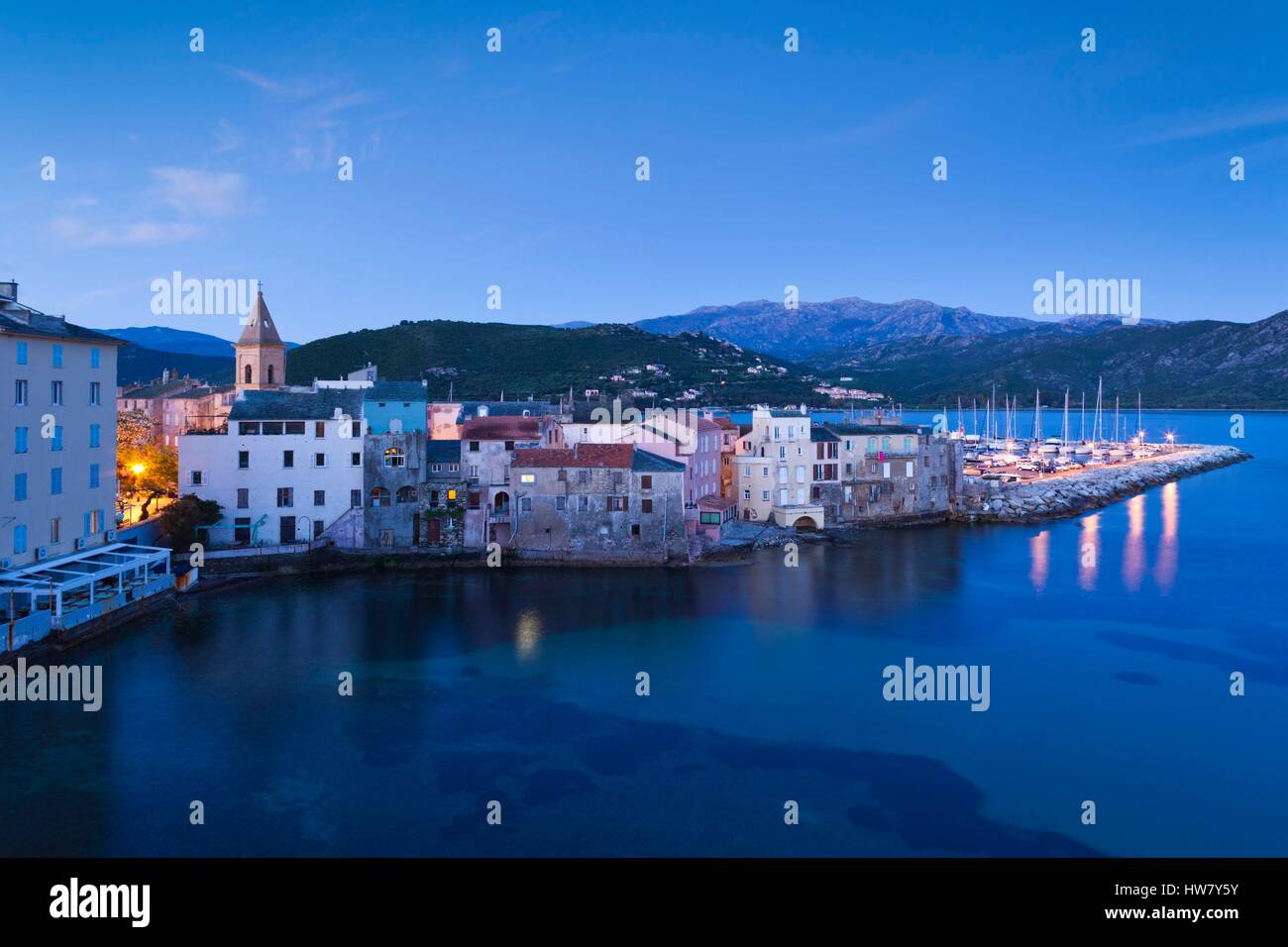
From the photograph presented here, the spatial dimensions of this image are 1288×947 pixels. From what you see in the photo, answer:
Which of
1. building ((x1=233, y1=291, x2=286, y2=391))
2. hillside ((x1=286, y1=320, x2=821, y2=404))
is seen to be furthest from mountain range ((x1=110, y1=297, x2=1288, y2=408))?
building ((x1=233, y1=291, x2=286, y2=391))

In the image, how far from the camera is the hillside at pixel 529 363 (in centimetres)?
9125

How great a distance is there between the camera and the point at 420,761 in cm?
1834

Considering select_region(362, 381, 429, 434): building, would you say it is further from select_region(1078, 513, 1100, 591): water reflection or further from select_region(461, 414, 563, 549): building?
select_region(1078, 513, 1100, 591): water reflection

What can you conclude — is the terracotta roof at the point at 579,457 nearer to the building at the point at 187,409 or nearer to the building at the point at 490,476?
the building at the point at 490,476

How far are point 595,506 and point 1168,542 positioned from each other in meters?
31.4

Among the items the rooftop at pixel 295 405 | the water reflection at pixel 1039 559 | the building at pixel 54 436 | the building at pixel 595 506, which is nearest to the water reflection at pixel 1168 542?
the water reflection at pixel 1039 559

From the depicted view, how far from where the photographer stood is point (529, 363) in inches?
3994

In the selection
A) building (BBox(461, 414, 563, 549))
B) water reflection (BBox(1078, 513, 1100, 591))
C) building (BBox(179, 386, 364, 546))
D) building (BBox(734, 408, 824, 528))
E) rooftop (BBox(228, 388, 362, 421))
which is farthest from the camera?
building (BBox(734, 408, 824, 528))

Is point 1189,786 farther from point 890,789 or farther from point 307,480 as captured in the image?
point 307,480

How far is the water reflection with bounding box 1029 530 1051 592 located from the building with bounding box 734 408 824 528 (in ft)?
33.8

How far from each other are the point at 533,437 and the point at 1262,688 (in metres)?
26.5

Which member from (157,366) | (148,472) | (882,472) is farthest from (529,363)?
(148,472)

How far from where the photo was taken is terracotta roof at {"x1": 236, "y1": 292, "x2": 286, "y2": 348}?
4959cm
